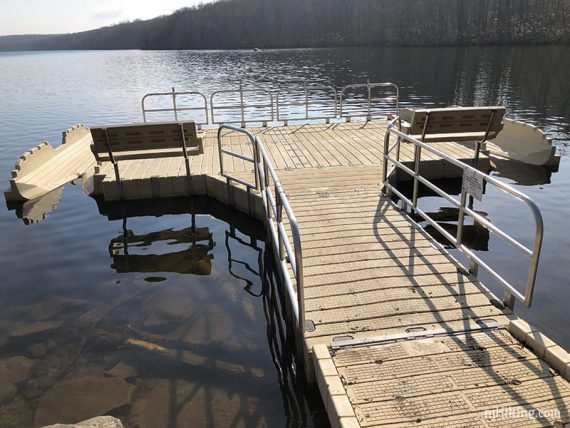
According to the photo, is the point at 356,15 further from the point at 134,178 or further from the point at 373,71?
the point at 134,178

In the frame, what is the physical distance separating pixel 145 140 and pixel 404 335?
6334 mm

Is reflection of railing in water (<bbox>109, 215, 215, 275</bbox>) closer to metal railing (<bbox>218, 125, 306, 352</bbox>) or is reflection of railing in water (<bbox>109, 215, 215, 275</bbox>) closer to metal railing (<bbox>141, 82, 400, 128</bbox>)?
metal railing (<bbox>218, 125, 306, 352</bbox>)

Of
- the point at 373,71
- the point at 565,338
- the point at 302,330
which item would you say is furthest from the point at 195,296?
the point at 373,71

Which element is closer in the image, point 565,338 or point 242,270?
point 565,338

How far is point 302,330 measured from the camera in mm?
4016

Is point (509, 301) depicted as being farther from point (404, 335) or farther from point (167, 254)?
point (167, 254)

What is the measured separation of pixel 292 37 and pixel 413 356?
133 m

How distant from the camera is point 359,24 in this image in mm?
113000

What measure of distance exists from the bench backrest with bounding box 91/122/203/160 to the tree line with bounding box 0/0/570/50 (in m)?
79.9

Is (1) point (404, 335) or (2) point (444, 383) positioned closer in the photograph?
(2) point (444, 383)

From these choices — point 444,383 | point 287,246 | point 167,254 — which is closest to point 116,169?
point 167,254

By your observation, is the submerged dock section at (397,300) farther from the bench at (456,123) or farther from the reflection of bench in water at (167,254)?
the reflection of bench in water at (167,254)

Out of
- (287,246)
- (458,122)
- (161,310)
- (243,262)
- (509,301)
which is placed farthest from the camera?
(458,122)

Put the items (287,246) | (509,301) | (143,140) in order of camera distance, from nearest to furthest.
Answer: (509,301), (287,246), (143,140)
